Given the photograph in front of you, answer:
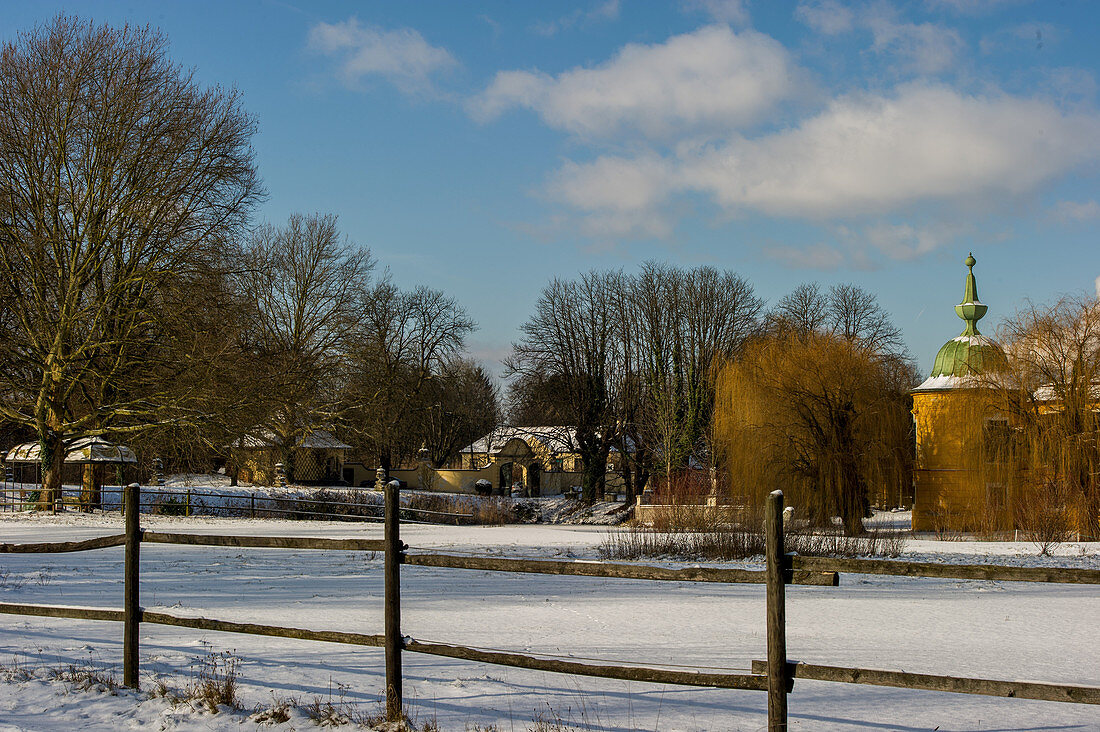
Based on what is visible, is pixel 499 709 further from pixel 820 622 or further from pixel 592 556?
pixel 592 556

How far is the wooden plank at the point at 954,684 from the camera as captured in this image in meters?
4.26

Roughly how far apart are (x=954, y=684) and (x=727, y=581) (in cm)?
122

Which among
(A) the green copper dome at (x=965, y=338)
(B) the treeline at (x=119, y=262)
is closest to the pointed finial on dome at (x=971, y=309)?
(A) the green copper dome at (x=965, y=338)

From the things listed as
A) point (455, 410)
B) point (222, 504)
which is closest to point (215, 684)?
point (222, 504)

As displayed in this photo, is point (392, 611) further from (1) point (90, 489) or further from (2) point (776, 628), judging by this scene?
(1) point (90, 489)

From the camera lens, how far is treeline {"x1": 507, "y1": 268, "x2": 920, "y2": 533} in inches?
1272

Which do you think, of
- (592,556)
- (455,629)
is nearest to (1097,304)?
(592,556)

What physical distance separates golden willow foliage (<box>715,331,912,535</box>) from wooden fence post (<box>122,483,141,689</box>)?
86.8ft

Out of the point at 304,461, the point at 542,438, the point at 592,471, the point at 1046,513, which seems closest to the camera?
the point at 1046,513

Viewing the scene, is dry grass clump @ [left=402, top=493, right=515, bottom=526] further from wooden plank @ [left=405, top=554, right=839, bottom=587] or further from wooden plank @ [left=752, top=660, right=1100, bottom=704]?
wooden plank @ [left=752, top=660, right=1100, bottom=704]

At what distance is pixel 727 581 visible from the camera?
17.0ft

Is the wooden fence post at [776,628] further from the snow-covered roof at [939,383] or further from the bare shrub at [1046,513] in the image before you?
the snow-covered roof at [939,383]

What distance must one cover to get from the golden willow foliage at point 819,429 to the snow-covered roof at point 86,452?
2103 centimetres

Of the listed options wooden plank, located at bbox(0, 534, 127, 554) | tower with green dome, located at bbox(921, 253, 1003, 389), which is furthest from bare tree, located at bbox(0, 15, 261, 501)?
tower with green dome, located at bbox(921, 253, 1003, 389)
